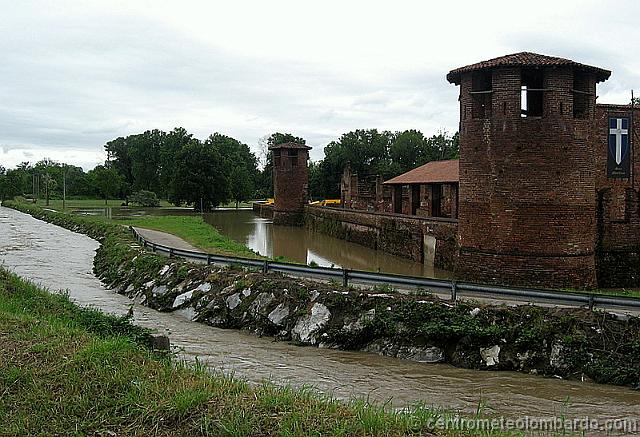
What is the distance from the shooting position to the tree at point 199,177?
226 ft

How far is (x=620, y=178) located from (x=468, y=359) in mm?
11638

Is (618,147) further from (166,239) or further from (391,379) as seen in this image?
(166,239)

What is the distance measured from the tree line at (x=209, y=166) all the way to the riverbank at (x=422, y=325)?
1795 inches

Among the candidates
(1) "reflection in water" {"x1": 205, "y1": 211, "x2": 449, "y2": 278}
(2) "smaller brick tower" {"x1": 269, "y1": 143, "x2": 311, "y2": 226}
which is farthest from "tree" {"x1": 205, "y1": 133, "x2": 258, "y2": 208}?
(1) "reflection in water" {"x1": 205, "y1": 211, "x2": 449, "y2": 278}

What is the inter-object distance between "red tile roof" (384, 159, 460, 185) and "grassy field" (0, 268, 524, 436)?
24.1 meters

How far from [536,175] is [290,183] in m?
34.6

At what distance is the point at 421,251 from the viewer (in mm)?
26188

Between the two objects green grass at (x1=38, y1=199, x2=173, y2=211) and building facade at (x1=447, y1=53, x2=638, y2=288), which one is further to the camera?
green grass at (x1=38, y1=199, x2=173, y2=211)

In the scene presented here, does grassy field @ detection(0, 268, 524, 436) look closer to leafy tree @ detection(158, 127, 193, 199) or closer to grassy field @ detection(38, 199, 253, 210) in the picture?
grassy field @ detection(38, 199, 253, 210)

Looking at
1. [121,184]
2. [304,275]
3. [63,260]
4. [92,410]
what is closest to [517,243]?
[304,275]

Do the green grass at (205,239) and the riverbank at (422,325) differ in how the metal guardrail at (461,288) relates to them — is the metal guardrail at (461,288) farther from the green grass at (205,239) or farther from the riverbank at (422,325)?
the green grass at (205,239)

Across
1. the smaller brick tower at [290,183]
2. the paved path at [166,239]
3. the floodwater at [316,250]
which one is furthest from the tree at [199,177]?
the paved path at [166,239]

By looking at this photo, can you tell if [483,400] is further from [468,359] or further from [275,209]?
[275,209]

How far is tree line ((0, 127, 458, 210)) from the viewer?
69688 mm
